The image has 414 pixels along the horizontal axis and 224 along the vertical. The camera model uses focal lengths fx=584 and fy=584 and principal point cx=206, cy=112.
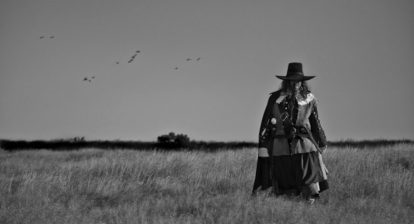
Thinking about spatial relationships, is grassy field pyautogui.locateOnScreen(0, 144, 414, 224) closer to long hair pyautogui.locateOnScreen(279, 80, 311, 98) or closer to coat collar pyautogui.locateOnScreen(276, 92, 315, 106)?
coat collar pyautogui.locateOnScreen(276, 92, 315, 106)

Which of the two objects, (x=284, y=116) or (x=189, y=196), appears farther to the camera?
(x=284, y=116)

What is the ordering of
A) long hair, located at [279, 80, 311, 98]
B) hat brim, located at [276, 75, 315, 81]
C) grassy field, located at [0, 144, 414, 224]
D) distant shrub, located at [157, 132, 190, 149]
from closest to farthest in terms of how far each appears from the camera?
grassy field, located at [0, 144, 414, 224] → hat brim, located at [276, 75, 315, 81] → long hair, located at [279, 80, 311, 98] → distant shrub, located at [157, 132, 190, 149]

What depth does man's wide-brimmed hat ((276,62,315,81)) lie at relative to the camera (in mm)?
8972

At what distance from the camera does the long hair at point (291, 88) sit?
9.09 m

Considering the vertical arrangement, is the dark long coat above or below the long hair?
below

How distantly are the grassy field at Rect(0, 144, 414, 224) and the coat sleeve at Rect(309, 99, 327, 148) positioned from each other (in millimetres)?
931

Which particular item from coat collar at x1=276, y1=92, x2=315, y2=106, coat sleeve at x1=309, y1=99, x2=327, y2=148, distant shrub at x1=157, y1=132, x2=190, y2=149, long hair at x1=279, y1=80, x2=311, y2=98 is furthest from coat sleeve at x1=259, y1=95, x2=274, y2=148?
distant shrub at x1=157, y1=132, x2=190, y2=149

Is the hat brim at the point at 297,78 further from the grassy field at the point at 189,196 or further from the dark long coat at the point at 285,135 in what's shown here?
the grassy field at the point at 189,196

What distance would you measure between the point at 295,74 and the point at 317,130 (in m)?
0.96

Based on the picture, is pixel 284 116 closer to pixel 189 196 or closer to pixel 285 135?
pixel 285 135

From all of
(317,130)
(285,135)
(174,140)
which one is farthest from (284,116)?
(174,140)

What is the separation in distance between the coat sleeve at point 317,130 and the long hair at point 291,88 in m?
0.24

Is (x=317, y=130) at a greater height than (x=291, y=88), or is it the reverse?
(x=291, y=88)

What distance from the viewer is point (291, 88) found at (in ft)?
29.8
